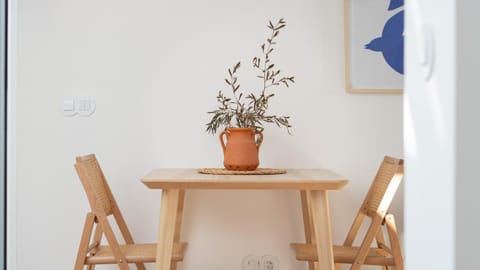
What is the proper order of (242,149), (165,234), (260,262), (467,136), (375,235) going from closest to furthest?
(467,136) < (165,234) < (375,235) < (242,149) < (260,262)

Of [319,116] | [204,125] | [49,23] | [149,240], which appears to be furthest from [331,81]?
[49,23]

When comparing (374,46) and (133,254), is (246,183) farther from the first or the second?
(374,46)

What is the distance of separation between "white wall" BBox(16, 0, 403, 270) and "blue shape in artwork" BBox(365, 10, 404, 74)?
0.55 feet

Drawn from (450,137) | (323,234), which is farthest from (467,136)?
(323,234)

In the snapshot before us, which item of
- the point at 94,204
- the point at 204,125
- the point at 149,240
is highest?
the point at 204,125

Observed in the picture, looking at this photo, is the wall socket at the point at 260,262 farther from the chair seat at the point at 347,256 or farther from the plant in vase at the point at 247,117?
the plant in vase at the point at 247,117

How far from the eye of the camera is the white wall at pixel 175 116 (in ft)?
9.28

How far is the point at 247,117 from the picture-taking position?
252 centimetres

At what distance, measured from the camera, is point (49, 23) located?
286 cm

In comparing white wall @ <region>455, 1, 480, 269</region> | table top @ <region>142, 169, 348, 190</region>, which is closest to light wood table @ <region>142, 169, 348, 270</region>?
table top @ <region>142, 169, 348, 190</region>

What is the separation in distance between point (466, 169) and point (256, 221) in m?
2.26

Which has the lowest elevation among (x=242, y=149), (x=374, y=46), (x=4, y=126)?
(x=242, y=149)

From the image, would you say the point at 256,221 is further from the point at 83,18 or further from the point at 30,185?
Answer: the point at 83,18

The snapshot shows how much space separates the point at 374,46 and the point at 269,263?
1.27 metres
